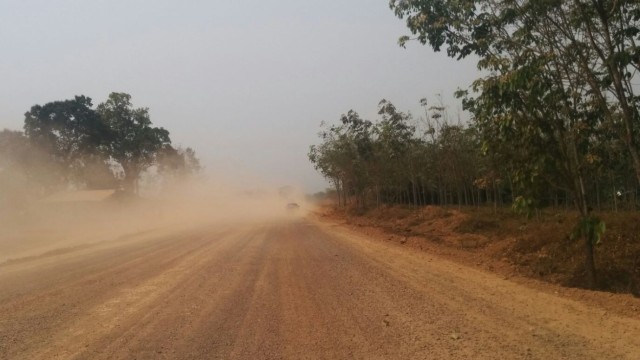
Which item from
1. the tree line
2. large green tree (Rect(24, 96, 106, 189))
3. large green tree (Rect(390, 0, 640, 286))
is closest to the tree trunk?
large green tree (Rect(390, 0, 640, 286))

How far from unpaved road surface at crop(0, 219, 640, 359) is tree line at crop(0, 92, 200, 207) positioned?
1507 inches

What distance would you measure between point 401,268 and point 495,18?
17.8ft

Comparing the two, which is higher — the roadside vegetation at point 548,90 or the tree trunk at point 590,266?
the roadside vegetation at point 548,90

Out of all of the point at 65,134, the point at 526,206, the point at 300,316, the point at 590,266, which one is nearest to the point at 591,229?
the point at 590,266

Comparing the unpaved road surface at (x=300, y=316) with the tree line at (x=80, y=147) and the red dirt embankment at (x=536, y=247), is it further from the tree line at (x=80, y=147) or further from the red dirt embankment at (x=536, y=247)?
the tree line at (x=80, y=147)

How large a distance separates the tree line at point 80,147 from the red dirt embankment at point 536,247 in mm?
37929

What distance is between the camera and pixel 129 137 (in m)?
58.2

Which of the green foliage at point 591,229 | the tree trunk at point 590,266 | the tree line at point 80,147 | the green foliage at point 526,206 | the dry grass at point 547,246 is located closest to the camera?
the green foliage at point 591,229

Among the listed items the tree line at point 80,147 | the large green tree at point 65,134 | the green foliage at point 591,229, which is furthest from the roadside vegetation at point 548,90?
the large green tree at point 65,134

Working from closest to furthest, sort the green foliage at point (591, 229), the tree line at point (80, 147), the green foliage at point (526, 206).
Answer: the green foliage at point (591, 229) < the green foliage at point (526, 206) < the tree line at point (80, 147)

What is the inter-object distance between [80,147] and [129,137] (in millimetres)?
5619

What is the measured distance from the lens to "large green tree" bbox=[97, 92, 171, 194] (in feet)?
186

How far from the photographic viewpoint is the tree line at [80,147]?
50188 mm

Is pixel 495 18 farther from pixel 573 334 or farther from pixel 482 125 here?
pixel 573 334
